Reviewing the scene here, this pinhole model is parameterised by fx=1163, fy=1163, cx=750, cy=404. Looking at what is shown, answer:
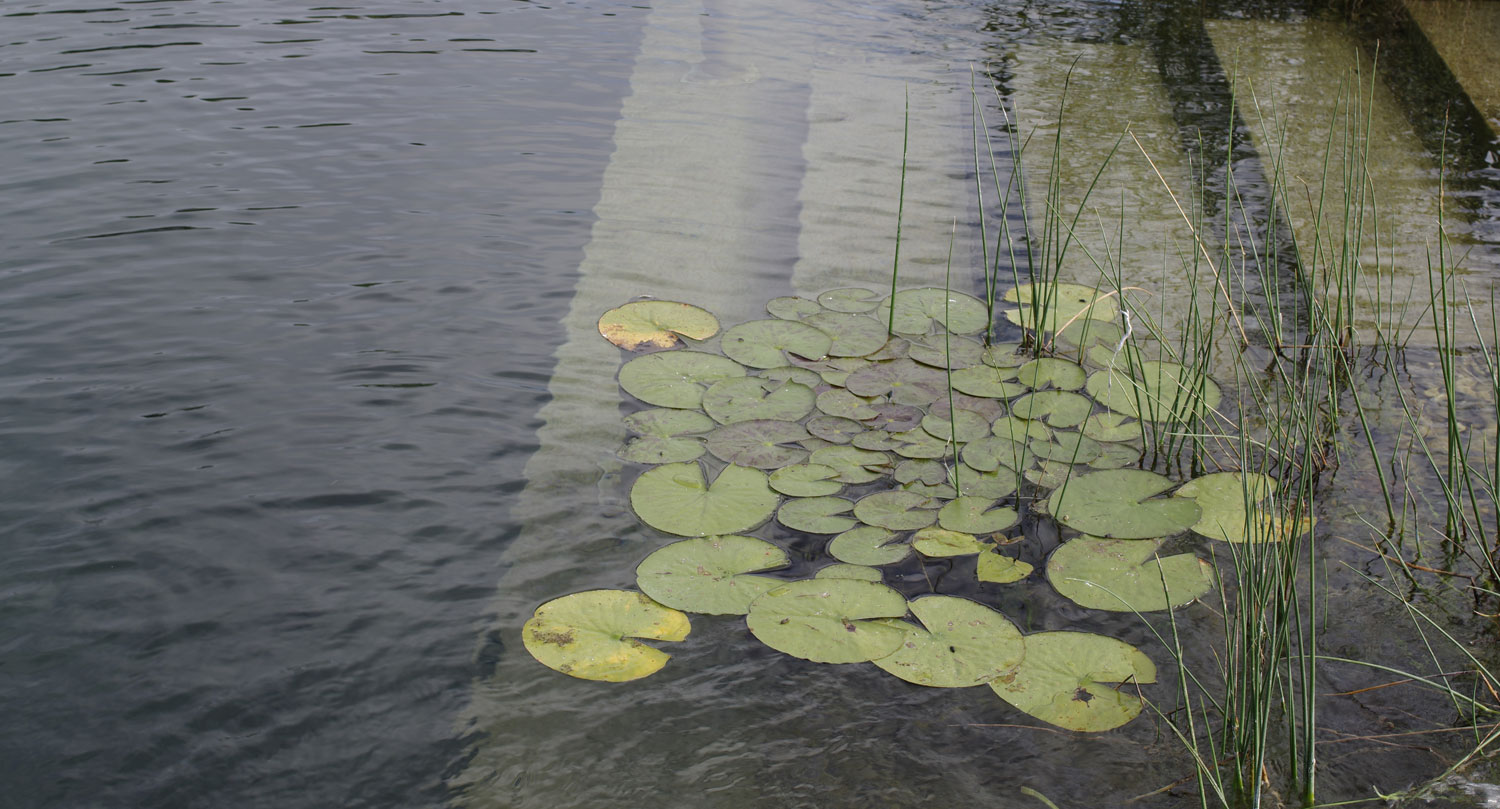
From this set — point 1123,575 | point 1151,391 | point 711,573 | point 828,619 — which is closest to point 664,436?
point 711,573

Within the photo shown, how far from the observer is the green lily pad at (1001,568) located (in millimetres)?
2432

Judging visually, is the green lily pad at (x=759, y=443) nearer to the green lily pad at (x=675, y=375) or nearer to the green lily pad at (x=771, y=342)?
the green lily pad at (x=675, y=375)

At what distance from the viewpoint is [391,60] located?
5.33 meters

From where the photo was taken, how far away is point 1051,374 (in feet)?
10.3

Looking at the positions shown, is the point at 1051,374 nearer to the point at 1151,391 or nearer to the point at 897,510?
the point at 1151,391

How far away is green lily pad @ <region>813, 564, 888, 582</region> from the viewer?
241 cm

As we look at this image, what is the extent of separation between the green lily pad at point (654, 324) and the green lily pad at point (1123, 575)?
1.29 m

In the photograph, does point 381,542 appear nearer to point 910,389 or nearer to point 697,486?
point 697,486

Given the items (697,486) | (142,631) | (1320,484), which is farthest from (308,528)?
(1320,484)

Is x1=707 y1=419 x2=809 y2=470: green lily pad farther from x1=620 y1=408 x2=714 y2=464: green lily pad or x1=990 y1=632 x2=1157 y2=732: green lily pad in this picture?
x1=990 y1=632 x2=1157 y2=732: green lily pad

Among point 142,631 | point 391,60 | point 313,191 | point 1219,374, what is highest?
point 391,60

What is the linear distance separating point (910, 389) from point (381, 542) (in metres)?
1.38

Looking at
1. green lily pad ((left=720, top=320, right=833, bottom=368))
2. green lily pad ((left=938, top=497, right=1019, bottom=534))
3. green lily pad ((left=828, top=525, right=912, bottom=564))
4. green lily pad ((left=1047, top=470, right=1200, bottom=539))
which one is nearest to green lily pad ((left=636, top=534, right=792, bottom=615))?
green lily pad ((left=828, top=525, right=912, bottom=564))

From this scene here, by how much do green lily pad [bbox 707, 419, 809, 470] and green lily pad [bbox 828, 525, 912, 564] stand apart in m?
0.29
